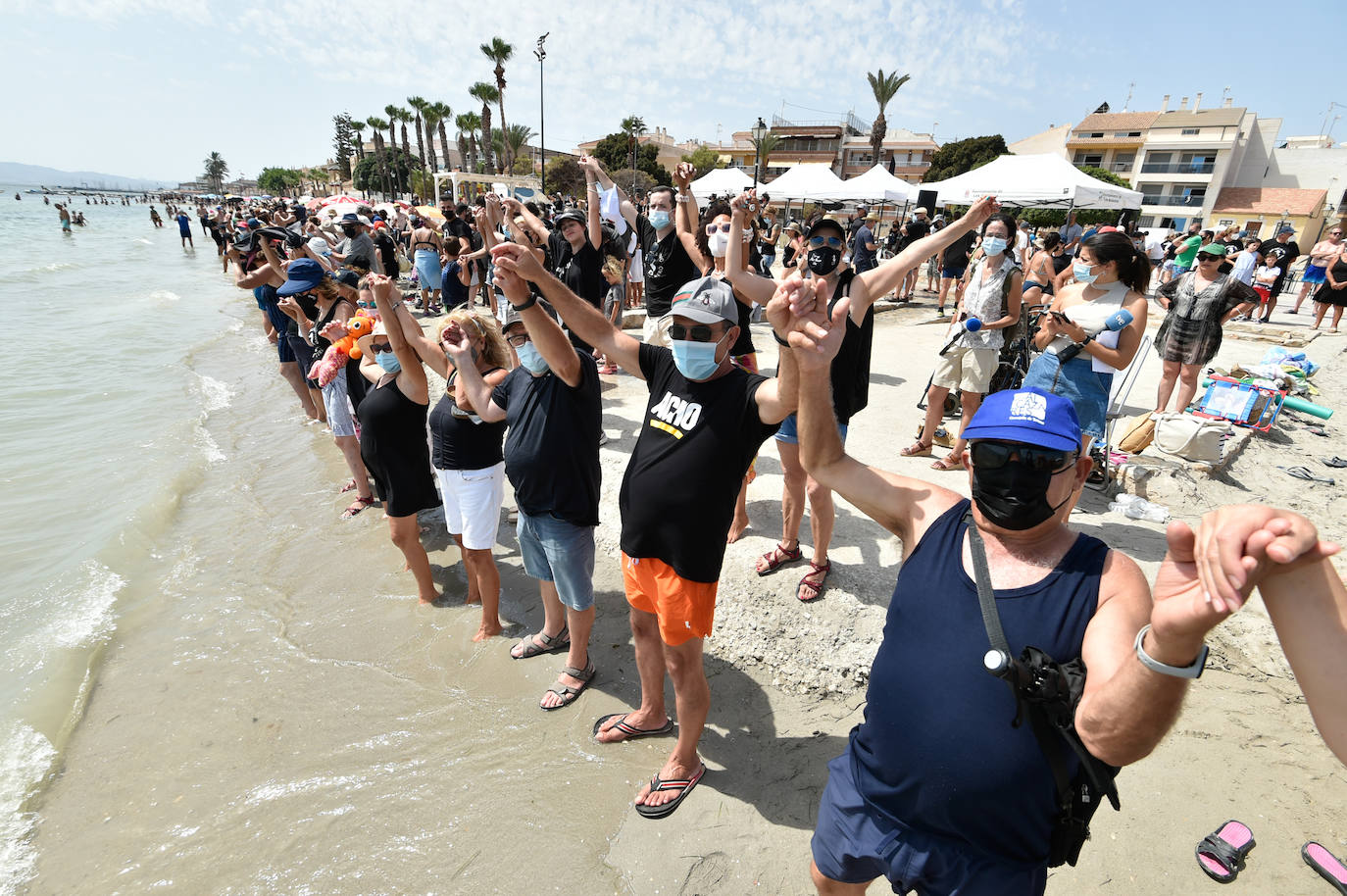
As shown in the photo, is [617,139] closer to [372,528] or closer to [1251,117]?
[1251,117]

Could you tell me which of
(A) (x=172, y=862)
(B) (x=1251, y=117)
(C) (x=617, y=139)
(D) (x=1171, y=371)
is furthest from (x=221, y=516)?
(B) (x=1251, y=117)

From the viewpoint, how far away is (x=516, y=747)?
3.17 m

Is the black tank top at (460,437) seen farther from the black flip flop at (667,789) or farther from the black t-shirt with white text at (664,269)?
the black t-shirt with white text at (664,269)

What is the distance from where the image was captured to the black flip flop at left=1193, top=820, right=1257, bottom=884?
2.33m

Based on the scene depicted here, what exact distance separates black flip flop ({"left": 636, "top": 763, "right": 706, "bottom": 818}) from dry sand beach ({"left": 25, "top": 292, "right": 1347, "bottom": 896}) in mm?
50

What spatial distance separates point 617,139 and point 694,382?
209 ft

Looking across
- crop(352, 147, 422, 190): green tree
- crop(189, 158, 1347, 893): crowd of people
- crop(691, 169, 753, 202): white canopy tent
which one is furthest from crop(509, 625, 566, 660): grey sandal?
crop(352, 147, 422, 190): green tree

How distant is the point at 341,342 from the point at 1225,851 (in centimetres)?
569

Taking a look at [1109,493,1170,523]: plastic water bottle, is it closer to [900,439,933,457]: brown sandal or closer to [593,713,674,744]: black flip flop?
[900,439,933,457]: brown sandal

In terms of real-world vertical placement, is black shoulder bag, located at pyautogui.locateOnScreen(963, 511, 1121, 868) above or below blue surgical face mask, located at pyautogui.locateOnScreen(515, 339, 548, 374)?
below

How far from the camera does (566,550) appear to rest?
324cm

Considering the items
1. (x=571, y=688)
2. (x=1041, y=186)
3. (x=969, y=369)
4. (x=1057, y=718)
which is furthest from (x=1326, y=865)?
(x=1041, y=186)

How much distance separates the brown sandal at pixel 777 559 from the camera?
400 centimetres

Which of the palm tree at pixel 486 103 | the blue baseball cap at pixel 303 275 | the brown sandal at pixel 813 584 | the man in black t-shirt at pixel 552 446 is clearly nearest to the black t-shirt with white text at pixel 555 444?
the man in black t-shirt at pixel 552 446
